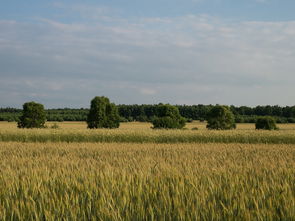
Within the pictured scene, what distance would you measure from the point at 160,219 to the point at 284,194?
5.22 ft

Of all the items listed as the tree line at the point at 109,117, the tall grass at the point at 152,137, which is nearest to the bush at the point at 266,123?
the tree line at the point at 109,117

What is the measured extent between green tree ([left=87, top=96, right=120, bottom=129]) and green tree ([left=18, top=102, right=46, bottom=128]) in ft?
16.1

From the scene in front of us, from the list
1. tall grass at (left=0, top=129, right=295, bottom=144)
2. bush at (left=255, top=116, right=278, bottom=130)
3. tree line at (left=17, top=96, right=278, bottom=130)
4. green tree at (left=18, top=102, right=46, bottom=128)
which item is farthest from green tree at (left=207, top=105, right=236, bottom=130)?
green tree at (left=18, top=102, right=46, bottom=128)

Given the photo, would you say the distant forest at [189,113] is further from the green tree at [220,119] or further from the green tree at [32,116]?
the green tree at [32,116]

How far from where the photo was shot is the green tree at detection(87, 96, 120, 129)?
3875cm

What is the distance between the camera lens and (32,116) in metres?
38.5

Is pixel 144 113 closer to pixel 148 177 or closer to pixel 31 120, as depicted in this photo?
pixel 31 120

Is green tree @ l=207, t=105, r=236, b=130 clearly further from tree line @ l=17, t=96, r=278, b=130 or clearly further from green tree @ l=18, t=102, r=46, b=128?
green tree @ l=18, t=102, r=46, b=128

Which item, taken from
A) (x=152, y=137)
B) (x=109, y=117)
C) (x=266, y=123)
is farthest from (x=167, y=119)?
(x=152, y=137)

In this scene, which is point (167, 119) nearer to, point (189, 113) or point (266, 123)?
point (266, 123)

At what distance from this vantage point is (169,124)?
37.7 metres

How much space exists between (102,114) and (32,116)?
279 inches

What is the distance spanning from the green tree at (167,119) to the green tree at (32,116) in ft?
38.3

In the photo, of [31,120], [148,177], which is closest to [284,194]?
[148,177]
